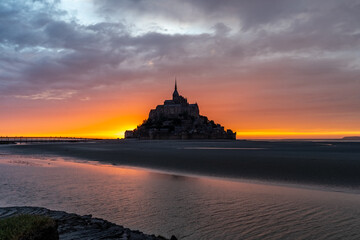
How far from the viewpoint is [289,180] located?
1728cm

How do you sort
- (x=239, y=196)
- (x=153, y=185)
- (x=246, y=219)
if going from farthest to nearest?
(x=153, y=185), (x=239, y=196), (x=246, y=219)

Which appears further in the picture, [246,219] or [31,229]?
[246,219]

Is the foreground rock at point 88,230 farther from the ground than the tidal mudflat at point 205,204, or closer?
farther from the ground

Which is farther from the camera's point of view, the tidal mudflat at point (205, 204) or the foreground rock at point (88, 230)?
the tidal mudflat at point (205, 204)

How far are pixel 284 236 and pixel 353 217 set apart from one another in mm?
3415

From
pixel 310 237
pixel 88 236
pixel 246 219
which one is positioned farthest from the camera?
pixel 246 219

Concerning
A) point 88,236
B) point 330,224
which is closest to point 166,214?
point 88,236

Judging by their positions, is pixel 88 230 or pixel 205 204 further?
pixel 205 204

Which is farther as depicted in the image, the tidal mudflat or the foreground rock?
the tidal mudflat

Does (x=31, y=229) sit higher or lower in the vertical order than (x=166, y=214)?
higher

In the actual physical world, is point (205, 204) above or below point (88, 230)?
below

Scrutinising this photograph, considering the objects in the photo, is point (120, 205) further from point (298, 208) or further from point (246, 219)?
point (298, 208)

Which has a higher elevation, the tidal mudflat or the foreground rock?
the foreground rock

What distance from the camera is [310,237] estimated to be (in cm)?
769
